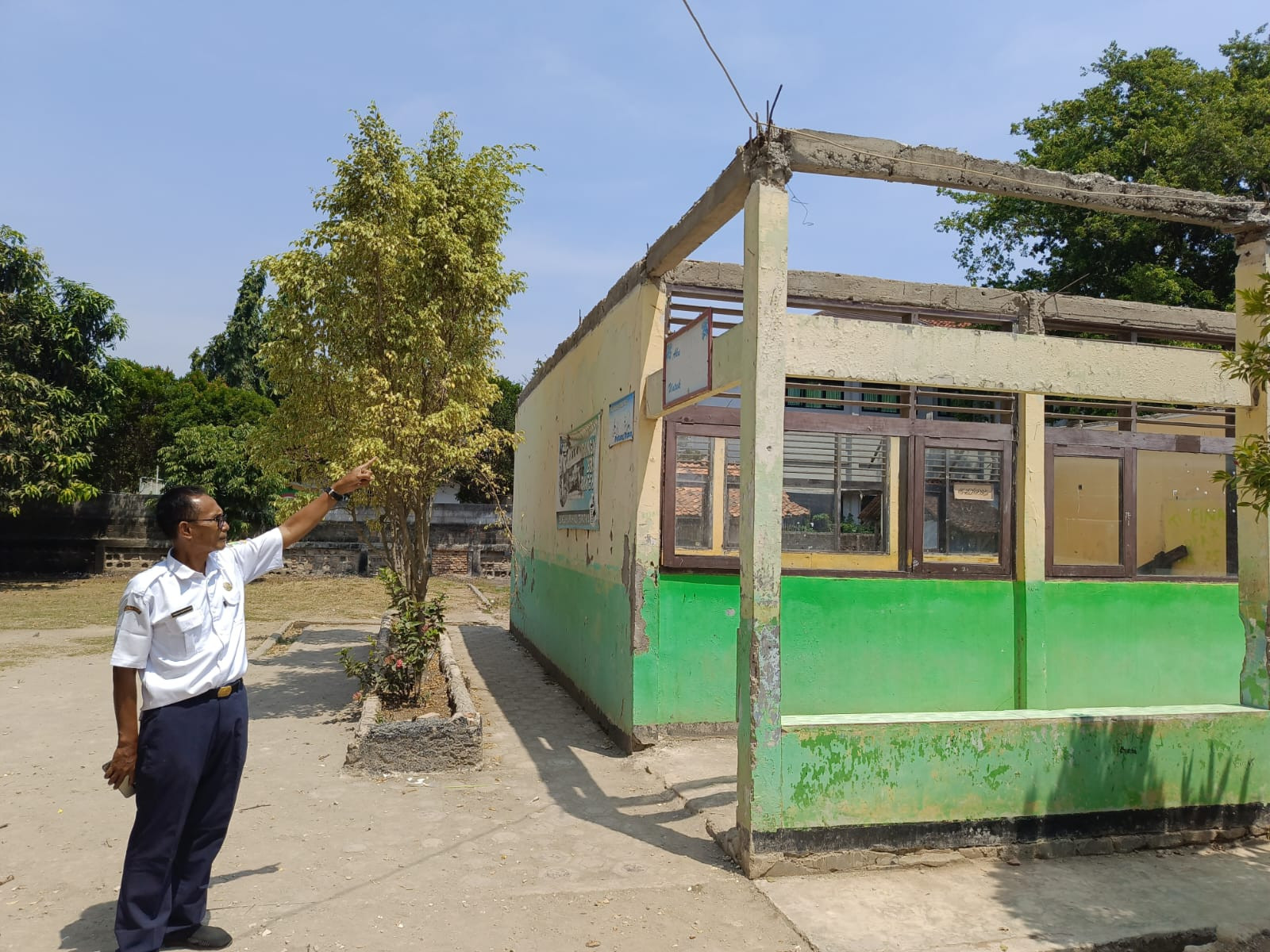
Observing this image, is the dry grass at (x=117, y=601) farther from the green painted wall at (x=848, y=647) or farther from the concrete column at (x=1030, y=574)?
the concrete column at (x=1030, y=574)

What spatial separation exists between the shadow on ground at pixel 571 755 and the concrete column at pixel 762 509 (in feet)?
1.89

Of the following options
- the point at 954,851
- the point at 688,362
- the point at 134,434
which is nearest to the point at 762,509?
the point at 688,362

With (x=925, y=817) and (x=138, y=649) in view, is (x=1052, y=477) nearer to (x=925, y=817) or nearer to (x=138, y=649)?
(x=925, y=817)

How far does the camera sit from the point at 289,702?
8.83 m

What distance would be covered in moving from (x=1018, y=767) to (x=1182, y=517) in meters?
5.20

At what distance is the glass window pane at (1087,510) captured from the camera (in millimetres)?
8430

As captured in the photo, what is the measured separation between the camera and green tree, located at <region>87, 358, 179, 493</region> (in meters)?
25.3

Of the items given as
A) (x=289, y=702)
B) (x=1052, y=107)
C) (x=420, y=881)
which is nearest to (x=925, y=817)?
(x=420, y=881)

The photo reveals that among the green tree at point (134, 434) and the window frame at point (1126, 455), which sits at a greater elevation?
the green tree at point (134, 434)

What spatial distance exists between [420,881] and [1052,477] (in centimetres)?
664

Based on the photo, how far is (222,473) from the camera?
2259 centimetres

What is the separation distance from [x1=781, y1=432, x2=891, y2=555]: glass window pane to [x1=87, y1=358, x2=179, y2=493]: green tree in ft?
73.5

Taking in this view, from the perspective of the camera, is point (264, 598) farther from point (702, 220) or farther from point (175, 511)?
point (175, 511)

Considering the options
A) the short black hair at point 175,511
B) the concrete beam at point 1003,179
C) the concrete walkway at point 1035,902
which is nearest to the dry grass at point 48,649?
the short black hair at point 175,511
